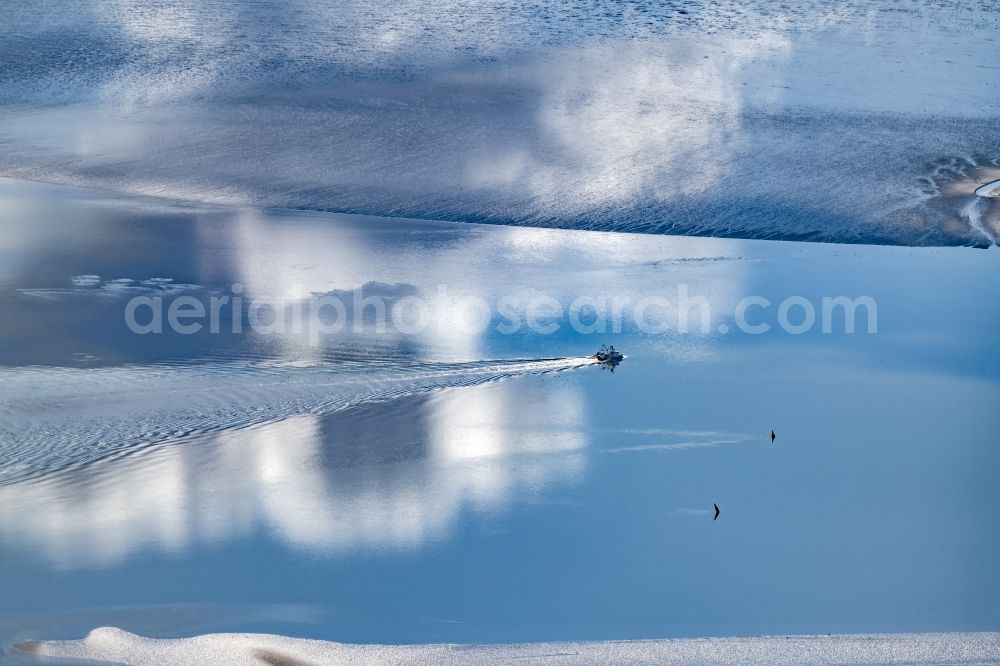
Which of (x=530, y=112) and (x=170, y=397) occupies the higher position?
(x=530, y=112)

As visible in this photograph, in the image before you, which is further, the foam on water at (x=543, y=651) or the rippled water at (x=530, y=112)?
the rippled water at (x=530, y=112)

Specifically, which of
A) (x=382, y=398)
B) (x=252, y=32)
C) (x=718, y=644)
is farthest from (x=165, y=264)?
(x=252, y=32)

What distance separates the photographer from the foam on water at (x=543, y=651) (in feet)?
12.1

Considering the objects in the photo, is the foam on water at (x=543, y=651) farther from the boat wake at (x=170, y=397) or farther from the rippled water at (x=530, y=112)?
the rippled water at (x=530, y=112)

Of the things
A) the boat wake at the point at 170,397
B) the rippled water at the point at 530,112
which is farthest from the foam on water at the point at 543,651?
the rippled water at the point at 530,112

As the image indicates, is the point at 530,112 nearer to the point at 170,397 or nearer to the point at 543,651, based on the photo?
the point at 170,397

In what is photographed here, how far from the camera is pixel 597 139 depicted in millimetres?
8766

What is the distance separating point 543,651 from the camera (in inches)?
149

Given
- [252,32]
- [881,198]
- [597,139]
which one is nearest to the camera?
[881,198]

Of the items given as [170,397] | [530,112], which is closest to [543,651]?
[170,397]

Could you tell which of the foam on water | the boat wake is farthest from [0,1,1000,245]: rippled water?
the foam on water

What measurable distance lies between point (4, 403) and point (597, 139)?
16.1 feet

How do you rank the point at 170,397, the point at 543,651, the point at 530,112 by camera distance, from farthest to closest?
the point at 530,112 → the point at 170,397 → the point at 543,651

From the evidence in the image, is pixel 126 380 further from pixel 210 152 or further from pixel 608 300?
pixel 210 152
